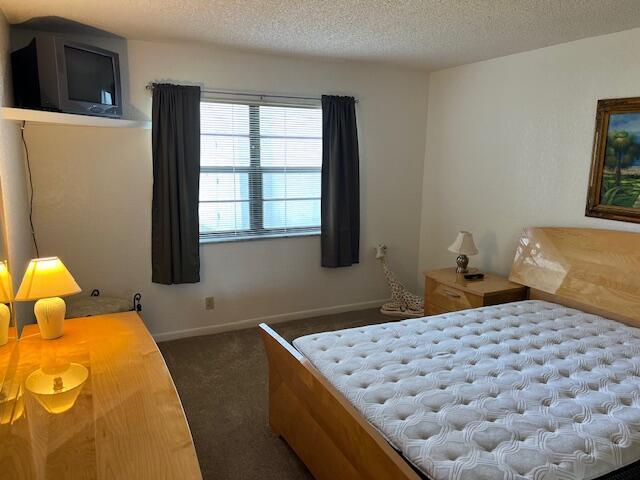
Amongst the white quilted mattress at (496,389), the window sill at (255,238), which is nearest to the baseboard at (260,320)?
the window sill at (255,238)

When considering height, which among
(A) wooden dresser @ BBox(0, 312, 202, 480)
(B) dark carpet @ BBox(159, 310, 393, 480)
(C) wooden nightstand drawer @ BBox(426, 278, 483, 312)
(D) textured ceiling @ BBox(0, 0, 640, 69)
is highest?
(D) textured ceiling @ BBox(0, 0, 640, 69)

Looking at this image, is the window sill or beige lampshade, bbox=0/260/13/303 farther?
the window sill

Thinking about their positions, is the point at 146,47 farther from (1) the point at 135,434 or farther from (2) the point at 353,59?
(1) the point at 135,434

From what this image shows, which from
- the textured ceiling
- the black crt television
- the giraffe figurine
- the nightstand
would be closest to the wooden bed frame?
the nightstand

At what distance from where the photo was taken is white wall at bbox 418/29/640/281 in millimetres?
3125

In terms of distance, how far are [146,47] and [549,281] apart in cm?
341

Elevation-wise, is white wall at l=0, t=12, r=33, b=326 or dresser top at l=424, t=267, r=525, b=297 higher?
white wall at l=0, t=12, r=33, b=326

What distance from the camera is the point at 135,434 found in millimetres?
1395

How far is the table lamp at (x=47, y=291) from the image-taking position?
6.93ft

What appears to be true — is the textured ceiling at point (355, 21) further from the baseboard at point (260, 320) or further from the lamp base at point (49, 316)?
the baseboard at point (260, 320)

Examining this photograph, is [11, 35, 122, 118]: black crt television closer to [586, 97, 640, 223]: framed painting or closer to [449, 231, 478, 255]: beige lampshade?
[449, 231, 478, 255]: beige lampshade

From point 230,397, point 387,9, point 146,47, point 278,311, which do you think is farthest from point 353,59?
point 230,397

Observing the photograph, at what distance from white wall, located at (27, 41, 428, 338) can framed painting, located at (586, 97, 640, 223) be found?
1825 mm

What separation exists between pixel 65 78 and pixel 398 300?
3304 mm
